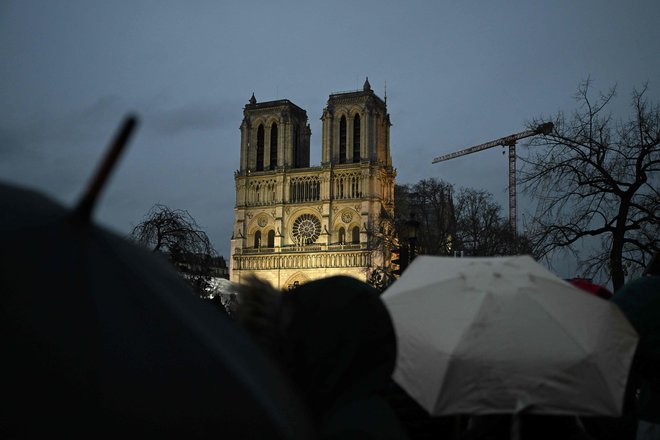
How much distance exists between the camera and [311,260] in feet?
183

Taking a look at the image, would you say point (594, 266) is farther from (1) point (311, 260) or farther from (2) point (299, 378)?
(1) point (311, 260)

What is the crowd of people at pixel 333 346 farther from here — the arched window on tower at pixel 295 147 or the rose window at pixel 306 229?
the arched window on tower at pixel 295 147

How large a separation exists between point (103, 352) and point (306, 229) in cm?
5697

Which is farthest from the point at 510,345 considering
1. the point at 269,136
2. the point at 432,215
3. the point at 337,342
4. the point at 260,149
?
the point at 260,149

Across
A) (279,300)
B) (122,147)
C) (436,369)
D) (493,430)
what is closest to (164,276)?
(122,147)

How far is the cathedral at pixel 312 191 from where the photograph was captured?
55.5 meters

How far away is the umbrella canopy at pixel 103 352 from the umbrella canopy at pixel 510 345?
74.2 inches

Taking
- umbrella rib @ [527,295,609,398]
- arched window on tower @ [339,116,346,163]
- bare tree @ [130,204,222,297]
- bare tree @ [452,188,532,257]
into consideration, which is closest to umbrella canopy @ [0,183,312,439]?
umbrella rib @ [527,295,609,398]

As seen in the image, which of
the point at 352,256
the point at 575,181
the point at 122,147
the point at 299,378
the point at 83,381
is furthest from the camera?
the point at 352,256

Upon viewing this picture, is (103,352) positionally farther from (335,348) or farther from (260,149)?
(260,149)

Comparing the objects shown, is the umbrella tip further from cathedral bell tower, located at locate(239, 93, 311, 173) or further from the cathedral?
cathedral bell tower, located at locate(239, 93, 311, 173)

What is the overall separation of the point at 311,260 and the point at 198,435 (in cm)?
5497

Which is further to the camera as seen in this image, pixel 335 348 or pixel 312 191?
pixel 312 191

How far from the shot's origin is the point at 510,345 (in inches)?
117
